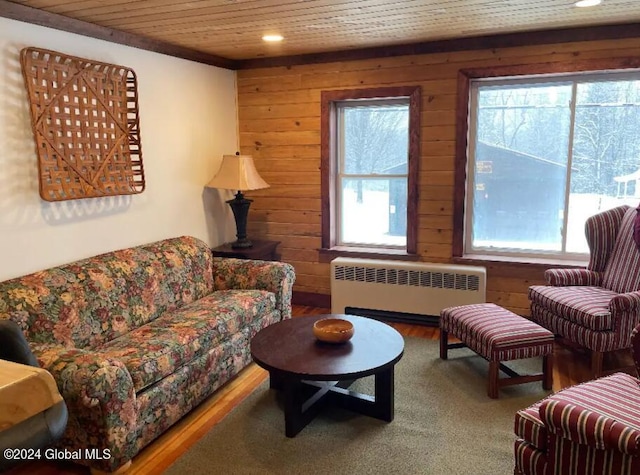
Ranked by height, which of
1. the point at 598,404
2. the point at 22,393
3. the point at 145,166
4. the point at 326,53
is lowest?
the point at 598,404

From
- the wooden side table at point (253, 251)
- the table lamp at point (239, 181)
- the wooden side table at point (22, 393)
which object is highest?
the table lamp at point (239, 181)

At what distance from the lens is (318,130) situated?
431 centimetres

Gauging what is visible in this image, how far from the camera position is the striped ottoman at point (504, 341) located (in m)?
2.77

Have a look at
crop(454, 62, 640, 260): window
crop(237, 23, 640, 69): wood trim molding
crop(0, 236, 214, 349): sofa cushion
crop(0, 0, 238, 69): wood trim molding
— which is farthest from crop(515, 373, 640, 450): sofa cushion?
crop(0, 0, 238, 69): wood trim molding

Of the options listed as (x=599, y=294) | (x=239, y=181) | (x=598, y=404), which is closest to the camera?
(x=598, y=404)

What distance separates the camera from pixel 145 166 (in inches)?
139

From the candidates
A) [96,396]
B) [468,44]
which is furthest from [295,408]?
[468,44]

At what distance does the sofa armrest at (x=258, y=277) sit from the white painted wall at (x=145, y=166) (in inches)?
20.8

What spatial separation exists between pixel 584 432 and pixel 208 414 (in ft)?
6.22

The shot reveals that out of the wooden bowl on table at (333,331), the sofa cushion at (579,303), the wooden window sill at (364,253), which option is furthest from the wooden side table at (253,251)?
the sofa cushion at (579,303)

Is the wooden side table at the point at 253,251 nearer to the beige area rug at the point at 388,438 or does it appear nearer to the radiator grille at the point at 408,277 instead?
the radiator grille at the point at 408,277

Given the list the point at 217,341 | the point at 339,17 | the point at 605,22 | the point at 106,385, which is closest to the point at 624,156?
the point at 605,22

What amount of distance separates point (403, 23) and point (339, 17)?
1.54 feet

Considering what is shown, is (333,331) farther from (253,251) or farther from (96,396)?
(253,251)
